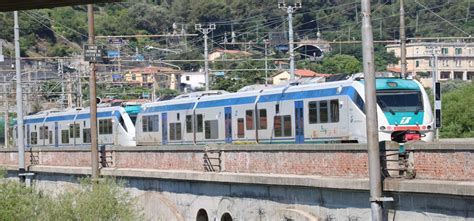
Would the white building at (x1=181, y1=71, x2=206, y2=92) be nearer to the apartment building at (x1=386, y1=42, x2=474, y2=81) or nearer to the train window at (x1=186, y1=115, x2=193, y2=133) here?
the apartment building at (x1=386, y1=42, x2=474, y2=81)

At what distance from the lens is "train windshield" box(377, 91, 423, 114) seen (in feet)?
105

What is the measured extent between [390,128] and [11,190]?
10628 millimetres

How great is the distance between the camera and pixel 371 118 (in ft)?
70.4

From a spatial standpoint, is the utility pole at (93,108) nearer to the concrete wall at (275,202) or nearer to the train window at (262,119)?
the concrete wall at (275,202)

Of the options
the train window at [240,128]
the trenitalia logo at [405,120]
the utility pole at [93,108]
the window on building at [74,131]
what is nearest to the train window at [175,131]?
the utility pole at [93,108]

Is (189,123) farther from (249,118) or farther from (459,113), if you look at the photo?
(459,113)

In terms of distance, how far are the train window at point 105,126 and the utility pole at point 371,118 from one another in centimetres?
2997

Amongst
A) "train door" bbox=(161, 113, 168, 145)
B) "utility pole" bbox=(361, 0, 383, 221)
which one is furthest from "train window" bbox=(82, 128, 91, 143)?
"utility pole" bbox=(361, 0, 383, 221)

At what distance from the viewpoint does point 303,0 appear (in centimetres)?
13225

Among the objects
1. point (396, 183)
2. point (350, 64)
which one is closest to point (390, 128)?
point (396, 183)

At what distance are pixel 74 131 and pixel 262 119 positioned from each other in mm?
19197

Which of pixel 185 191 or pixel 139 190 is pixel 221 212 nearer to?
pixel 185 191

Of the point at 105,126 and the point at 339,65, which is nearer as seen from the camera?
the point at 105,126

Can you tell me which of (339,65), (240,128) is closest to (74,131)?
(240,128)
